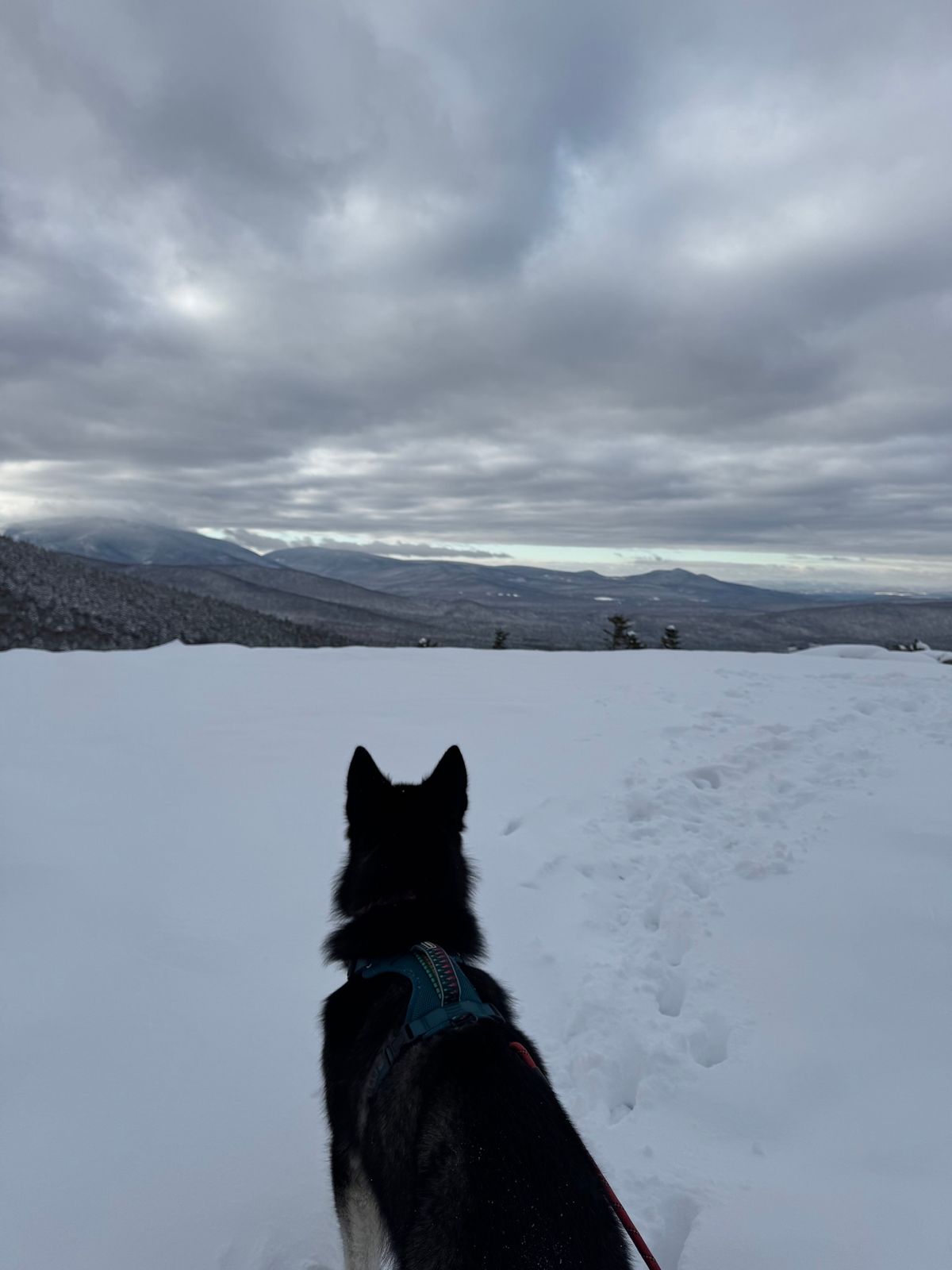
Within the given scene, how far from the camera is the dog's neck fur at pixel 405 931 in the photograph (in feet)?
9.30

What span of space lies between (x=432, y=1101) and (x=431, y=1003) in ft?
1.10

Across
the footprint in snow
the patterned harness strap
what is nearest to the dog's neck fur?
the patterned harness strap

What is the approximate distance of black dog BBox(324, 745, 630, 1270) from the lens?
5.78 feet

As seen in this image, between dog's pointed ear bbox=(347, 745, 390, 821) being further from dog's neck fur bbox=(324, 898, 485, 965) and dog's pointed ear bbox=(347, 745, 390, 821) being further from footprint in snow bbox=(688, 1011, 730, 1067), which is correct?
footprint in snow bbox=(688, 1011, 730, 1067)

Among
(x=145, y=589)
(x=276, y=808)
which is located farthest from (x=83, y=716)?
(x=145, y=589)

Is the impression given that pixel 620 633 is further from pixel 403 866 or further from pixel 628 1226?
pixel 628 1226

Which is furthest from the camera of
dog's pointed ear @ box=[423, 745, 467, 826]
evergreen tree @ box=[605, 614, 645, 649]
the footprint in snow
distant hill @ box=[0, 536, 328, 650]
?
distant hill @ box=[0, 536, 328, 650]

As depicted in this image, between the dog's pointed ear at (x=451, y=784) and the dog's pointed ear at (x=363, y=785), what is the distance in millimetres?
251

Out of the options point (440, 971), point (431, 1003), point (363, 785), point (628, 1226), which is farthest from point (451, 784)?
point (628, 1226)

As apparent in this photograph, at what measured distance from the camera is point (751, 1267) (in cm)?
252

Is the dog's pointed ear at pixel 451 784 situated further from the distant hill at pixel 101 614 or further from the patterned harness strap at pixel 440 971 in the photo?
the distant hill at pixel 101 614

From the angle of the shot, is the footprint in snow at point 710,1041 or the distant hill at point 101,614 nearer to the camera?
the footprint in snow at point 710,1041

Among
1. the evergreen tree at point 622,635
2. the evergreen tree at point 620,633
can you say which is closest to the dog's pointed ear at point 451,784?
the evergreen tree at point 622,635

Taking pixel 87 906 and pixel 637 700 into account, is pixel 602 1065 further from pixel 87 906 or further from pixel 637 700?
pixel 637 700
